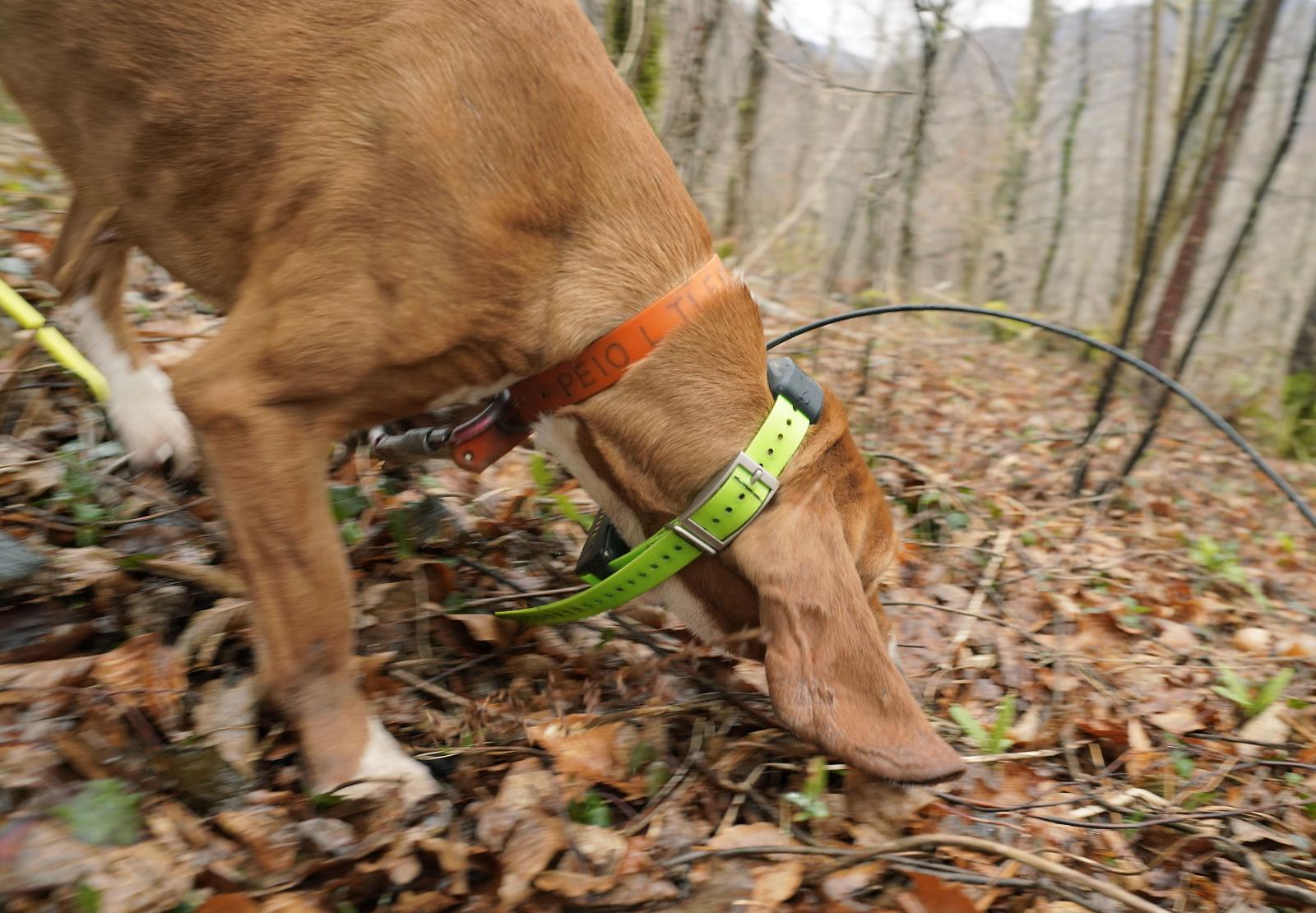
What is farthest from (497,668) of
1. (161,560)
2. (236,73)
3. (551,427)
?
(236,73)

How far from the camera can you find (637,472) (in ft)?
7.48

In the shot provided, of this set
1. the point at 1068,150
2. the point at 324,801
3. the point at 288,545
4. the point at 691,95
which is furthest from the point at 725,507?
the point at 1068,150

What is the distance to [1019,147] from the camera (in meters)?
16.7

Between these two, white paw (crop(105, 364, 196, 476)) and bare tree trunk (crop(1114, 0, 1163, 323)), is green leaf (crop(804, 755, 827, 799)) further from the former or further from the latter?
bare tree trunk (crop(1114, 0, 1163, 323))

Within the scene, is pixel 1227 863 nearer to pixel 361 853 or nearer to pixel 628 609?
pixel 628 609

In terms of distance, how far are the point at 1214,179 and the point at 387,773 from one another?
6673 mm

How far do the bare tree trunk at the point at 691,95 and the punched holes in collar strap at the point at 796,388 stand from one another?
439 cm

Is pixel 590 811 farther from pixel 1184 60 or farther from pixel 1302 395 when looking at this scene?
pixel 1184 60

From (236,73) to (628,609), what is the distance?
193 cm

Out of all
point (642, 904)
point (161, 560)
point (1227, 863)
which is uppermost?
point (161, 560)

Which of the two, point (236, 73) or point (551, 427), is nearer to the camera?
point (236, 73)

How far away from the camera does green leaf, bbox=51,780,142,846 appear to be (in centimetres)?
167

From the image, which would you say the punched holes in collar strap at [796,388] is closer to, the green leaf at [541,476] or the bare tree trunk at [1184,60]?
the green leaf at [541,476]

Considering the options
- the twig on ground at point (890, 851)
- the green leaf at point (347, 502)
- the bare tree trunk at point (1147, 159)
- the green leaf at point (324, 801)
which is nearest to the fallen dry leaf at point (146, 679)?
the green leaf at point (324, 801)
